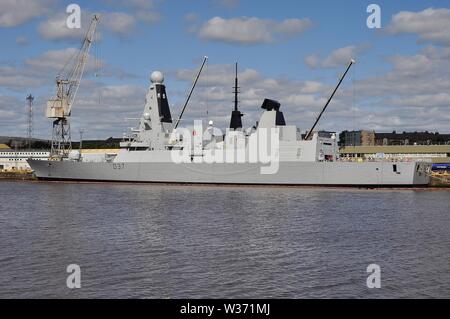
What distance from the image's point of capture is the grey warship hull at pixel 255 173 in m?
51.8

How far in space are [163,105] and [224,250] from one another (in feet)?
149

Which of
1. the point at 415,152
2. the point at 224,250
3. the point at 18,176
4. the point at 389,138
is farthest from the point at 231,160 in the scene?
the point at 389,138

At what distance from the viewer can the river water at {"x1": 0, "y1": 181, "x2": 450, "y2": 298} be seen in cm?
1528

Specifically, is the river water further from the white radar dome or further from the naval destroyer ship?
the white radar dome

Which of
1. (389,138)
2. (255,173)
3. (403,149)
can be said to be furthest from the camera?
(389,138)

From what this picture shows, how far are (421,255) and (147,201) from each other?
23.5 m

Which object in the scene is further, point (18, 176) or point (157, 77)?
point (18, 176)

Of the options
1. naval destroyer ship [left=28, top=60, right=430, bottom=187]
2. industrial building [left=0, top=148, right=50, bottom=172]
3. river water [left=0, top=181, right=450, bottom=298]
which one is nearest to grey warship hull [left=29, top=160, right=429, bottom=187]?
naval destroyer ship [left=28, top=60, right=430, bottom=187]

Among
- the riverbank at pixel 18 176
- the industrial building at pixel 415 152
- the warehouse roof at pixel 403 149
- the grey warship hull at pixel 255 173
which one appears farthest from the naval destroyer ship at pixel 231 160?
the warehouse roof at pixel 403 149

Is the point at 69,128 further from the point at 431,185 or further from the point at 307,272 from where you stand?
the point at 307,272

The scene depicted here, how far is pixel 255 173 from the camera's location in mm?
55250

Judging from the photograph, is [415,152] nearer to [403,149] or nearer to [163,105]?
[403,149]
